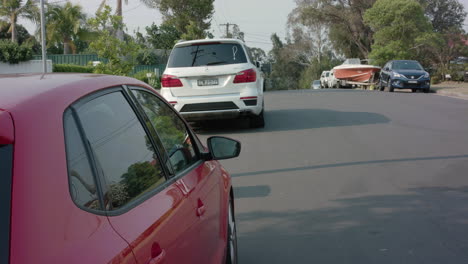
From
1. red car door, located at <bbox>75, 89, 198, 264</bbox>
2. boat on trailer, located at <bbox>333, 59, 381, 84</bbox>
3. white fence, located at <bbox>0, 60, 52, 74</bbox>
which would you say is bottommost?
white fence, located at <bbox>0, 60, 52, 74</bbox>

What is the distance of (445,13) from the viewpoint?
6738cm

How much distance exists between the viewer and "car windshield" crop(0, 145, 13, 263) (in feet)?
4.89

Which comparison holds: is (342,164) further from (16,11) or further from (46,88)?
(16,11)

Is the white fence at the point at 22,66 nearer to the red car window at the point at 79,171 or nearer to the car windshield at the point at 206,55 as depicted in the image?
the car windshield at the point at 206,55

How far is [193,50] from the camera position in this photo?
11883mm

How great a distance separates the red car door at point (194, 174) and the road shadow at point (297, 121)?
873 centimetres

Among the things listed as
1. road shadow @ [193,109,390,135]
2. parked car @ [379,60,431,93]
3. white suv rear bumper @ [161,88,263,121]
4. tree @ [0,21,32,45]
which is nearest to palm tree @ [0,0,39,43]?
tree @ [0,21,32,45]

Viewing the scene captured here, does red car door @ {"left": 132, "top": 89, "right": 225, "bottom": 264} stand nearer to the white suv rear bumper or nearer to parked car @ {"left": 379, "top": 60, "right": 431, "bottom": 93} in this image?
the white suv rear bumper

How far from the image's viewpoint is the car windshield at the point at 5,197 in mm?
1490

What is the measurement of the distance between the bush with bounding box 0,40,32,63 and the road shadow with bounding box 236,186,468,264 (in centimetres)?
3474

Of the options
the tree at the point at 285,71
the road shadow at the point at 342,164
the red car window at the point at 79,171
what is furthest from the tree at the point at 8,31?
the red car window at the point at 79,171

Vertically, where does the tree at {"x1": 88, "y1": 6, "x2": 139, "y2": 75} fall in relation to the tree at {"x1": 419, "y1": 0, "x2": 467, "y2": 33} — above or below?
below

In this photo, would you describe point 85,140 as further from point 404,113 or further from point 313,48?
point 313,48

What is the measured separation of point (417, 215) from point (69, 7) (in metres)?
50.4
